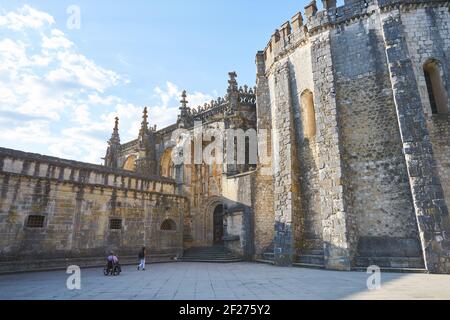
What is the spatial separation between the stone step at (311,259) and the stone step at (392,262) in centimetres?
132

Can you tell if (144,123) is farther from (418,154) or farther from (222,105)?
(418,154)

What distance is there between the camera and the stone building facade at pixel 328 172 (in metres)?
9.72

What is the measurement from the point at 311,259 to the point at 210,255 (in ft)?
20.9

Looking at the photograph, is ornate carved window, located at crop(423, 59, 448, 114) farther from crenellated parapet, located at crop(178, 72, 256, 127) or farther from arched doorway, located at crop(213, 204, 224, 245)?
arched doorway, located at crop(213, 204, 224, 245)

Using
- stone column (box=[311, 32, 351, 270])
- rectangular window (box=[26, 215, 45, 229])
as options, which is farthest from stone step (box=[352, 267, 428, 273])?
rectangular window (box=[26, 215, 45, 229])

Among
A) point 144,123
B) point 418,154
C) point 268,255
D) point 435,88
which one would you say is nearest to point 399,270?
point 418,154

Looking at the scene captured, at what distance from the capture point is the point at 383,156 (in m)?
10.6

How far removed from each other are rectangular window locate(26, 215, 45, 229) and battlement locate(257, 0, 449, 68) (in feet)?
45.6

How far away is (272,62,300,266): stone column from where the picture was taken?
1166 cm

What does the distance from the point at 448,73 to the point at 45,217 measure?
17.4 meters

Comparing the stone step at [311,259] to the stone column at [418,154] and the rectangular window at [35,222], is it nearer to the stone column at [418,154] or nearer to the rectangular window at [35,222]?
the stone column at [418,154]
